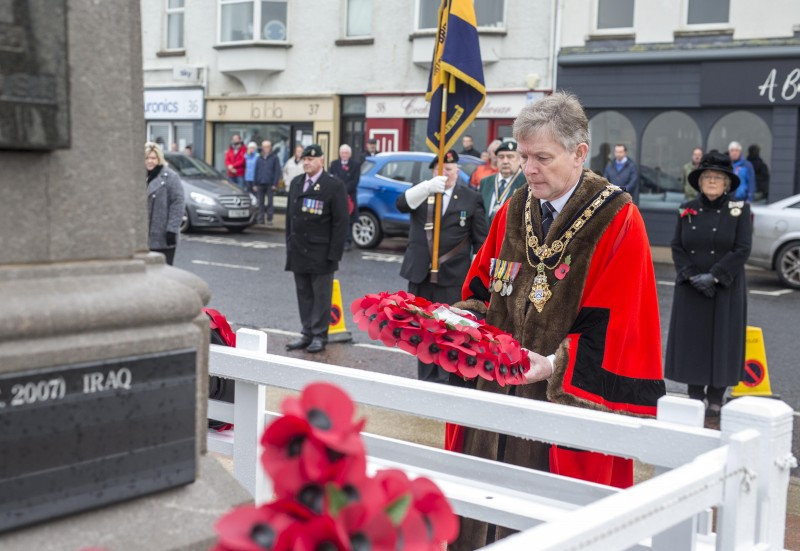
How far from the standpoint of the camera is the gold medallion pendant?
149 inches

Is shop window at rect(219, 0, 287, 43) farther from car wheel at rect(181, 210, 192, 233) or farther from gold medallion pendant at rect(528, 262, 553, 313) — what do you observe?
gold medallion pendant at rect(528, 262, 553, 313)

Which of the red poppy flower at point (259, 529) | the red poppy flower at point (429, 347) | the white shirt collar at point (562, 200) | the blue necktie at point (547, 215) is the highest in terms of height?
the white shirt collar at point (562, 200)

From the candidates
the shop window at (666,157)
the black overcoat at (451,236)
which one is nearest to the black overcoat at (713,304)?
the black overcoat at (451,236)

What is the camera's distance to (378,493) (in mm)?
1627

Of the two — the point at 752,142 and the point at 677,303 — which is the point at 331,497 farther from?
the point at 752,142

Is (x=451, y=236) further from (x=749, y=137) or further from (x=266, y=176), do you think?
(x=266, y=176)

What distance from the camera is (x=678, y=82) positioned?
22.0 metres

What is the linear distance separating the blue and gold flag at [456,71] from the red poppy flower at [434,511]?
19.6 ft

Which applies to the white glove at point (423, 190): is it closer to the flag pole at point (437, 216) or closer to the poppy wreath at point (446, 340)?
the flag pole at point (437, 216)

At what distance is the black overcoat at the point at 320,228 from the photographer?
33.4ft

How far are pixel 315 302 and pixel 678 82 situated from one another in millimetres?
13995

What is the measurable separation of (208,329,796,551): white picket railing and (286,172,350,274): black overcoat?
6.44 meters

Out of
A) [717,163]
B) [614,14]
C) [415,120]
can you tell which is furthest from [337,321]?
[415,120]

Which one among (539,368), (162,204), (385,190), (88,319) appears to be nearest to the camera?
(88,319)
